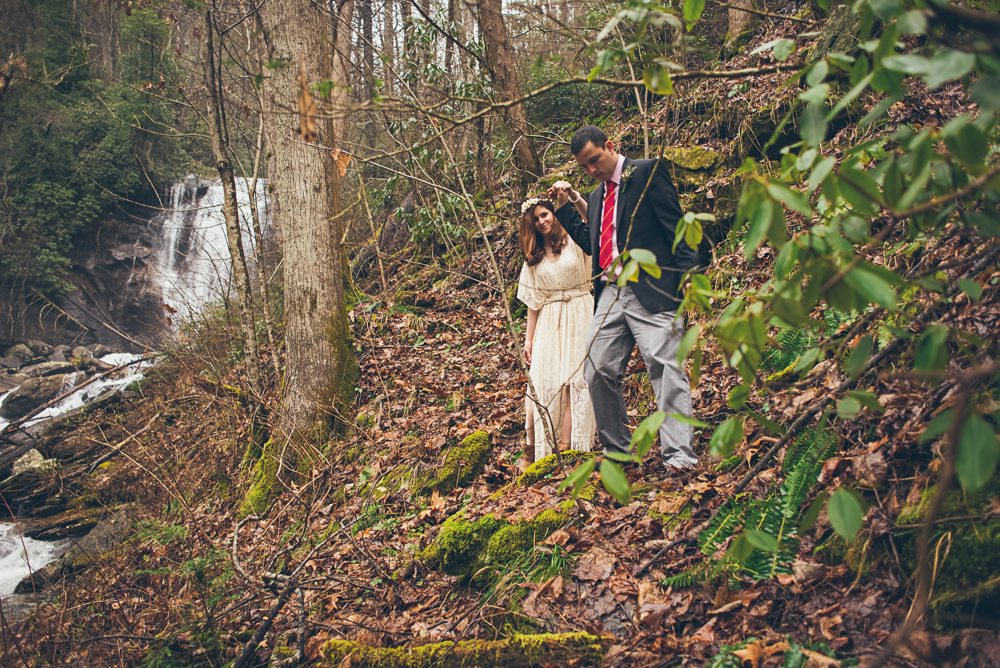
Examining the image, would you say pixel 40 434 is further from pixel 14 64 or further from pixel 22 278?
pixel 22 278

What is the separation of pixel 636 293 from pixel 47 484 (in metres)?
10.7

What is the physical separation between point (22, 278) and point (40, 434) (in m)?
10.7

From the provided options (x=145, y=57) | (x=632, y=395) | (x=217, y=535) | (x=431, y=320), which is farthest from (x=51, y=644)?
(x=145, y=57)

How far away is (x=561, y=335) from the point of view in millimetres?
4523

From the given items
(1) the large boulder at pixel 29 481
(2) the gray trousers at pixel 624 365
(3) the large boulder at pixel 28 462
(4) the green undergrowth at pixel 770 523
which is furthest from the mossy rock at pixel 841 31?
(3) the large boulder at pixel 28 462

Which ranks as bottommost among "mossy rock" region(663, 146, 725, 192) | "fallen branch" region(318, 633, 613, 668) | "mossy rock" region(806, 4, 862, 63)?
"fallen branch" region(318, 633, 613, 668)

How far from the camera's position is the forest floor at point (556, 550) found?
1.98 m

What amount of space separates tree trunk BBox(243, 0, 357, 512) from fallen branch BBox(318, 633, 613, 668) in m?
3.82

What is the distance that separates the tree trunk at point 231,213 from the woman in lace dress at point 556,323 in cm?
420

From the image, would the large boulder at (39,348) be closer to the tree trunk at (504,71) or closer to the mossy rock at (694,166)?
the tree trunk at (504,71)

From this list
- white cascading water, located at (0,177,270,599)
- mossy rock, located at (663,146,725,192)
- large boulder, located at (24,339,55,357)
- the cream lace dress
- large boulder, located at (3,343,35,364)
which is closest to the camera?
the cream lace dress

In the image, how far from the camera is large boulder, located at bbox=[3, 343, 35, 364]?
1616 cm

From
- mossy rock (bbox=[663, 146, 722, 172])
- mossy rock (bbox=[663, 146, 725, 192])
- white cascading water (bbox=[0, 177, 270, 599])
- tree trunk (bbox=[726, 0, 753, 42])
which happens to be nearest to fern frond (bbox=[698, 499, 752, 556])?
mossy rock (bbox=[663, 146, 725, 192])

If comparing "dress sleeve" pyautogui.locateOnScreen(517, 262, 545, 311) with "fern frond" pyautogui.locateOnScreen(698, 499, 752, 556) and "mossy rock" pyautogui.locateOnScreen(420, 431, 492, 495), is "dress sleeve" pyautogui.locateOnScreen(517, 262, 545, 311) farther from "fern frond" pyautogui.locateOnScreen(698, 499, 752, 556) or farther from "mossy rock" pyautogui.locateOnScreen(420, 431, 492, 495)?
"fern frond" pyautogui.locateOnScreen(698, 499, 752, 556)
